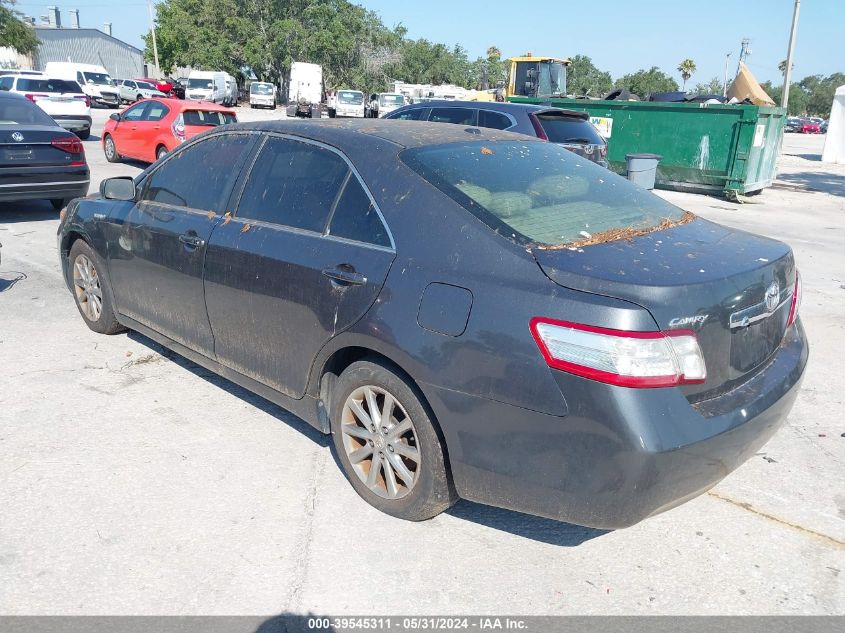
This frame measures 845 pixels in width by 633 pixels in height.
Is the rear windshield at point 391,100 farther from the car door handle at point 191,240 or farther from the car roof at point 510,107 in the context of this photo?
the car door handle at point 191,240

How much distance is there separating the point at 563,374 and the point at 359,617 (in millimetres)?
1176

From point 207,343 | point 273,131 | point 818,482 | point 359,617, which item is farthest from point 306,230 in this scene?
point 818,482

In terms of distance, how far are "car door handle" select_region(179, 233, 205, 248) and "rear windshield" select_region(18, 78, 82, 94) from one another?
20806mm

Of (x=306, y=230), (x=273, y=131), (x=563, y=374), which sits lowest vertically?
(x=563, y=374)

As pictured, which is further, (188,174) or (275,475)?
(188,174)

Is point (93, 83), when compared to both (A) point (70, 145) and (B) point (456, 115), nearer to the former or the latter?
(A) point (70, 145)

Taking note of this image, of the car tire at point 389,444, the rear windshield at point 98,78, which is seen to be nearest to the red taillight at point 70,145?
the car tire at point 389,444

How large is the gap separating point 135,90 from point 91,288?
45.2 meters

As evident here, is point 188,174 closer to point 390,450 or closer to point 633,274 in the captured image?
point 390,450

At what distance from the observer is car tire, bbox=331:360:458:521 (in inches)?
114

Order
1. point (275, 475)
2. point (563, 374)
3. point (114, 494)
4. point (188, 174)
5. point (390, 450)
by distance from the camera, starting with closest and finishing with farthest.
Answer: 1. point (563, 374)
2. point (390, 450)
3. point (114, 494)
4. point (275, 475)
5. point (188, 174)

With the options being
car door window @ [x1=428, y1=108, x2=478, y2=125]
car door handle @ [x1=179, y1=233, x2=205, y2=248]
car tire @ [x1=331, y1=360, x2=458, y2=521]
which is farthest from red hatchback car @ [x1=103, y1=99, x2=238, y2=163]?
car tire @ [x1=331, y1=360, x2=458, y2=521]

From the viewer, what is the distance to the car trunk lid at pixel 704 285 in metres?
2.47

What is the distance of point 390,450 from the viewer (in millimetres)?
3104
